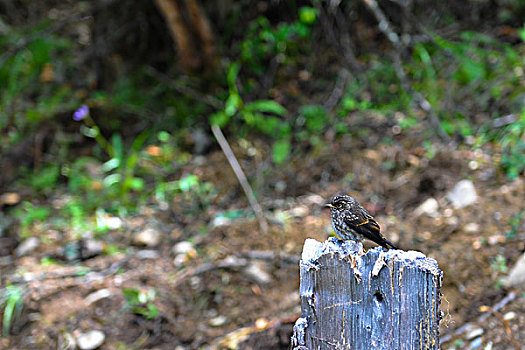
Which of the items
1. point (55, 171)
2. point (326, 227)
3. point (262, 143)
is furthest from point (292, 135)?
point (55, 171)

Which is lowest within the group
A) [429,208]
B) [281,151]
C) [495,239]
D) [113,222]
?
[429,208]

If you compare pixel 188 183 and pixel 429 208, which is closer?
pixel 429 208

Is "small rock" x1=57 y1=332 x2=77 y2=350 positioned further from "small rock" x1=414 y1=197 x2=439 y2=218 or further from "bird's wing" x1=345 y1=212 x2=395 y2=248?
"small rock" x1=414 y1=197 x2=439 y2=218

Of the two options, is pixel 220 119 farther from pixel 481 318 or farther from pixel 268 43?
pixel 481 318

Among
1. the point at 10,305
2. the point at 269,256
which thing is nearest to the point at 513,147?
the point at 269,256

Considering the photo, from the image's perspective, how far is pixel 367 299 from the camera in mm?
1914

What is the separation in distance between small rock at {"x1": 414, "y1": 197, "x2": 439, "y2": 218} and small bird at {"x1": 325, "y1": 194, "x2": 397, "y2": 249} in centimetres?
199

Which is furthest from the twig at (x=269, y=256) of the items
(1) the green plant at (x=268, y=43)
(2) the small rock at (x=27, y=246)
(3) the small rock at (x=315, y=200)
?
(1) the green plant at (x=268, y=43)

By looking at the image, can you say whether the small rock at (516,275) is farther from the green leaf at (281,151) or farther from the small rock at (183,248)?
the green leaf at (281,151)

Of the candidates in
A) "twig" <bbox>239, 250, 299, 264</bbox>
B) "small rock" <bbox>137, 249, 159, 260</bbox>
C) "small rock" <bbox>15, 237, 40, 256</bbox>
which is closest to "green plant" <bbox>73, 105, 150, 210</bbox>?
"small rock" <bbox>137, 249, 159, 260</bbox>

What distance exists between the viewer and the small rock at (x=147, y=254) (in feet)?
15.2

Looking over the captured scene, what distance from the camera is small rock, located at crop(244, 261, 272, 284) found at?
4180 millimetres

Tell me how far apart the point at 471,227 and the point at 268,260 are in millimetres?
1652

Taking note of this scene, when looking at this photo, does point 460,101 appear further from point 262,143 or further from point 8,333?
point 8,333
